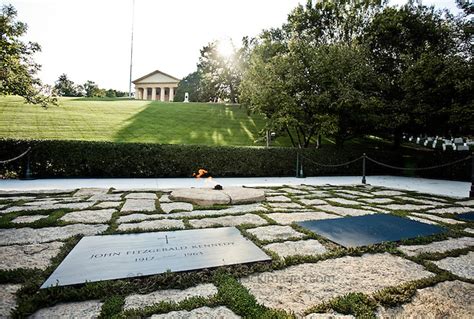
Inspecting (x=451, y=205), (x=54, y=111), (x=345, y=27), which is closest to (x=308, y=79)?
(x=345, y=27)

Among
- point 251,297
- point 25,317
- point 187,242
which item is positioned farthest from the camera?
point 187,242

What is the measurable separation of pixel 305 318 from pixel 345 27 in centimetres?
1852

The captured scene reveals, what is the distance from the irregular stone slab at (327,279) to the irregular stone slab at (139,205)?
9.09ft

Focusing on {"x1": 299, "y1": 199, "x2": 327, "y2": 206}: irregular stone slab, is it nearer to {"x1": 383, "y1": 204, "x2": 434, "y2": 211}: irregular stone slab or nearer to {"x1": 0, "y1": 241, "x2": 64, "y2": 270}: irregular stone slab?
{"x1": 383, "y1": 204, "x2": 434, "y2": 211}: irregular stone slab

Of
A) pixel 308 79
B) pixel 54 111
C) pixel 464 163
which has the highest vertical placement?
pixel 308 79

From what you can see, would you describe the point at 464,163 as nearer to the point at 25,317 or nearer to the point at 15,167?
the point at 25,317

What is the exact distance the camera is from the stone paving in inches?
66.3

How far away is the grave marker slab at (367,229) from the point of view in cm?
292

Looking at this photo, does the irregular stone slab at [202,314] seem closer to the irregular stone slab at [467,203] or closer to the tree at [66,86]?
the irregular stone slab at [467,203]

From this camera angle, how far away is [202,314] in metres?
1.56

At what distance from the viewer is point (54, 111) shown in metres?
20.6

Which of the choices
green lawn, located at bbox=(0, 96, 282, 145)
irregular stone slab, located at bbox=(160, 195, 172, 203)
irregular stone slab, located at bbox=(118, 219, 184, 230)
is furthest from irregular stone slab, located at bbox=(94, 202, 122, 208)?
green lawn, located at bbox=(0, 96, 282, 145)

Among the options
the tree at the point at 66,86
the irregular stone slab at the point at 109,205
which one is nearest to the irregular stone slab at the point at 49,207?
the irregular stone slab at the point at 109,205

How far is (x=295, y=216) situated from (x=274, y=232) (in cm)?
96
